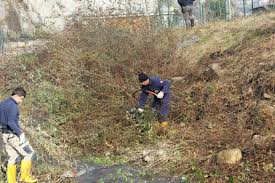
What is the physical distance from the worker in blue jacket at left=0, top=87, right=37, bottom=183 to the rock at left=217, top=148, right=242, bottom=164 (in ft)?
10.2

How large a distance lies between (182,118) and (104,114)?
6.07 feet

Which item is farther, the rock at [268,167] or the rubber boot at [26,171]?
the rubber boot at [26,171]

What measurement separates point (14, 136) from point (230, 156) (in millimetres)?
3502

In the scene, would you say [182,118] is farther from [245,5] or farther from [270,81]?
[245,5]

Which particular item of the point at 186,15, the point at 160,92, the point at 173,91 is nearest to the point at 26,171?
the point at 160,92

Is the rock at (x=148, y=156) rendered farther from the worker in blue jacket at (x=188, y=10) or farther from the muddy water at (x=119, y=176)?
the worker in blue jacket at (x=188, y=10)

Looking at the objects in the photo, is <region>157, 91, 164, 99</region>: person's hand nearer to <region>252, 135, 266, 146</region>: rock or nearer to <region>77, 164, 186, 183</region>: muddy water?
<region>77, 164, 186, 183</region>: muddy water

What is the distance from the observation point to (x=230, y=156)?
689 centimetres

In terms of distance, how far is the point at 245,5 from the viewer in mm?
18391

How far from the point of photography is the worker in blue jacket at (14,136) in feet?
21.9

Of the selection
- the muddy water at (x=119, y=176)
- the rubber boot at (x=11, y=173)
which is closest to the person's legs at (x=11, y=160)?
the rubber boot at (x=11, y=173)

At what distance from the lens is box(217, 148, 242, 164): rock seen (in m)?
6.86

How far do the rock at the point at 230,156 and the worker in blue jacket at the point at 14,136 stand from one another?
10.2 feet

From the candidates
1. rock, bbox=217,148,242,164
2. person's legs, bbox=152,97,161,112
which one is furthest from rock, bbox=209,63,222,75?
rock, bbox=217,148,242,164
